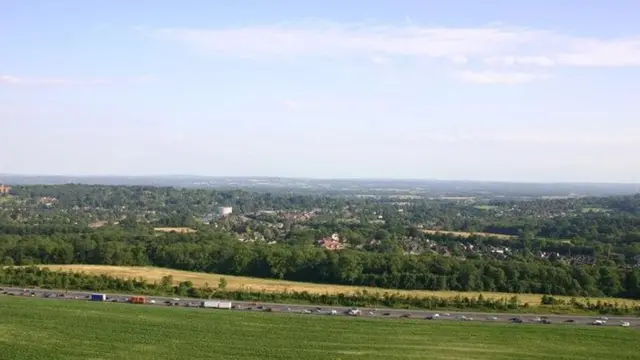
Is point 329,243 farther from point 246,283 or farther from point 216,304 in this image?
point 216,304

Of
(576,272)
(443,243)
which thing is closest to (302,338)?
(576,272)

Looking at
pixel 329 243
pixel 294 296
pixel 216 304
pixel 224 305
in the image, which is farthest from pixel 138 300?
pixel 329 243

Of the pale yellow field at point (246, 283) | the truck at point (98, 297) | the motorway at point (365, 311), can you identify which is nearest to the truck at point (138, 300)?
the motorway at point (365, 311)

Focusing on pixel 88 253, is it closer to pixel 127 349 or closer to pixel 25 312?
pixel 25 312

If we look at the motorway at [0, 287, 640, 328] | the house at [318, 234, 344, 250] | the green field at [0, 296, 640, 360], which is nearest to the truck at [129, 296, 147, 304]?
the motorway at [0, 287, 640, 328]

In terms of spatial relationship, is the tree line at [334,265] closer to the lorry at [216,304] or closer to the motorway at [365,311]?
the motorway at [365,311]

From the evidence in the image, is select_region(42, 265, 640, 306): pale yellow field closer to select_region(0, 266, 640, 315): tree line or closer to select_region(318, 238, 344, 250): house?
select_region(0, 266, 640, 315): tree line
